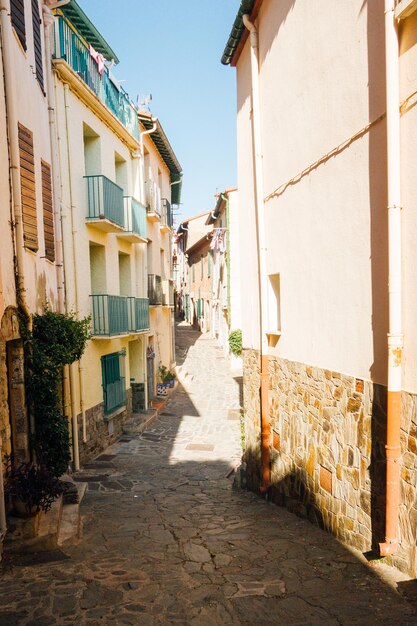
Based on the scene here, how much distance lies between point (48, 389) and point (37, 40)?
632 centimetres

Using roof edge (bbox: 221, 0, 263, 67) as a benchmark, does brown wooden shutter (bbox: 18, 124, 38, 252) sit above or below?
below

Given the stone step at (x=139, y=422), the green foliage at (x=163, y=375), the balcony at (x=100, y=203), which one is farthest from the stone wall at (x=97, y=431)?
the green foliage at (x=163, y=375)

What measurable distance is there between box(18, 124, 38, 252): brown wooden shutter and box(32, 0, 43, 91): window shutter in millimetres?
1828

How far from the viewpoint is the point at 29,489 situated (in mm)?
5535

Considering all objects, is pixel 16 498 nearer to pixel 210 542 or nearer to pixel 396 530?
pixel 210 542

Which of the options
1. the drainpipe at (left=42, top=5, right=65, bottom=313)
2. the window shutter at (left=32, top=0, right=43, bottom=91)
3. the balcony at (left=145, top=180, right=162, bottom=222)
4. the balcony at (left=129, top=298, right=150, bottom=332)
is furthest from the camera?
the balcony at (left=145, top=180, right=162, bottom=222)

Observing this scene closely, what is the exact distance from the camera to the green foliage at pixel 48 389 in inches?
279

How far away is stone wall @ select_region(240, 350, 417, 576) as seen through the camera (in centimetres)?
419

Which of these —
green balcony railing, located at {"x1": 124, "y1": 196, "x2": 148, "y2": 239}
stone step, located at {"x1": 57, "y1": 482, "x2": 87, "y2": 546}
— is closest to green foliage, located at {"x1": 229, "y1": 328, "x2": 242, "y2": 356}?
green balcony railing, located at {"x1": 124, "y1": 196, "x2": 148, "y2": 239}

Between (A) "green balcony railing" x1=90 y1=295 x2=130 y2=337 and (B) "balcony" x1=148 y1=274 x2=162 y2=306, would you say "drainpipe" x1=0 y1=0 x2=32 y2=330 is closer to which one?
(A) "green balcony railing" x1=90 y1=295 x2=130 y2=337

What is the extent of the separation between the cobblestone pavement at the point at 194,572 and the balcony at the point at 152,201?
10884 millimetres

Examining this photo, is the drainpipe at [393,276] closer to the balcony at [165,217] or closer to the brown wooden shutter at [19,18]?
the brown wooden shutter at [19,18]

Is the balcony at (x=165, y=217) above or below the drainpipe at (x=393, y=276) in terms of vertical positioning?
above

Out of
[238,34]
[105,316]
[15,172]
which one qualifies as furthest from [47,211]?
[238,34]
